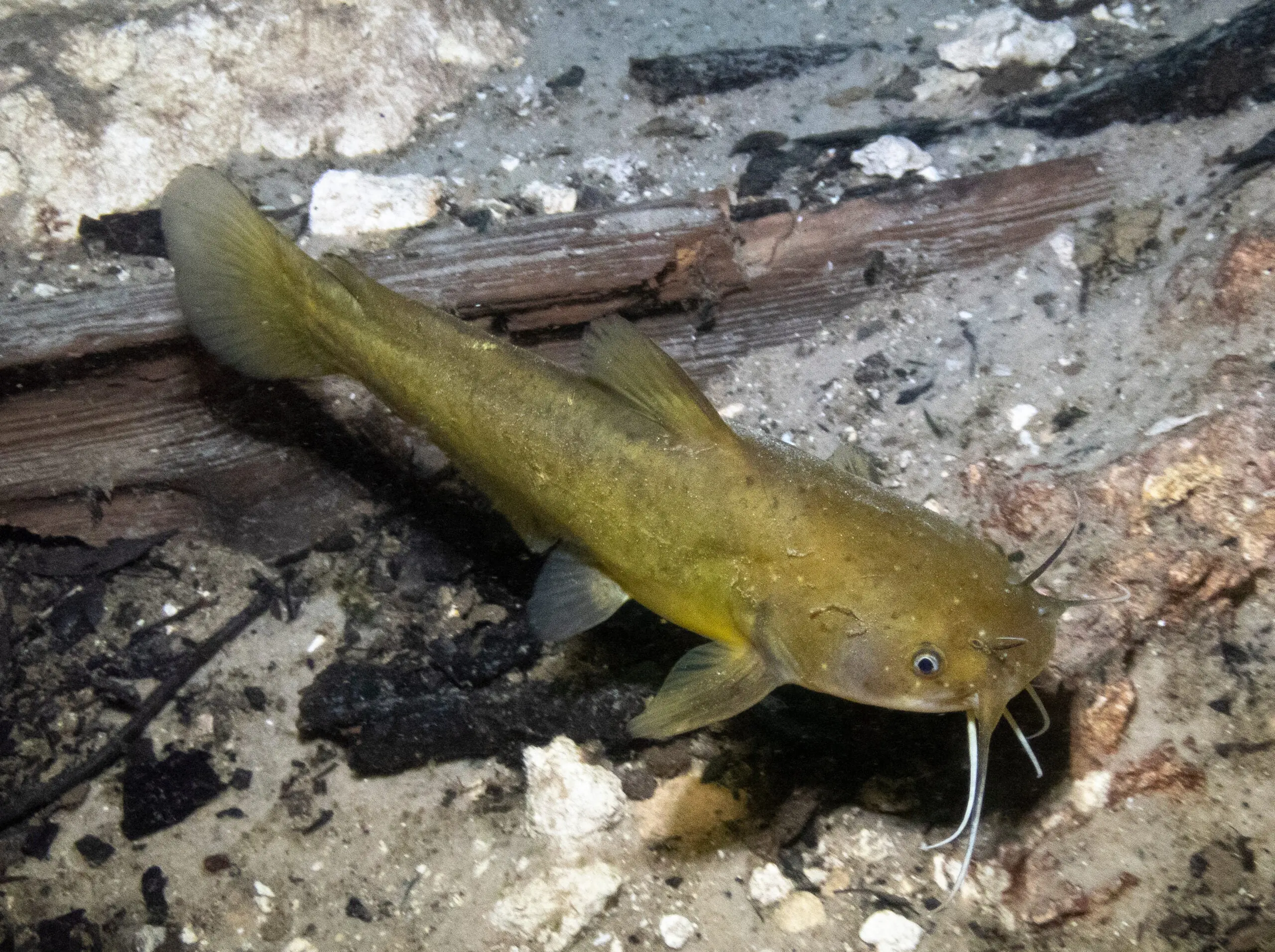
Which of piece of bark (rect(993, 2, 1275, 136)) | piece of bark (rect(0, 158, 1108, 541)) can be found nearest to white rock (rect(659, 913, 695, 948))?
piece of bark (rect(0, 158, 1108, 541))

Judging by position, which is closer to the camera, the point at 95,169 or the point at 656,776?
the point at 656,776

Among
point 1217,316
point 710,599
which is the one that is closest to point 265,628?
point 710,599

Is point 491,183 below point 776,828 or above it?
above

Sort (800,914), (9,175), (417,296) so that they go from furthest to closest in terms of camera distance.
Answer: (9,175)
(417,296)
(800,914)

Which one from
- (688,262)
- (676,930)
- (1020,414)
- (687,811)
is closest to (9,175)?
(688,262)

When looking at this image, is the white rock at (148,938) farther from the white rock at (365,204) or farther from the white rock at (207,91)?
the white rock at (207,91)

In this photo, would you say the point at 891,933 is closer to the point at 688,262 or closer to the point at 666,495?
the point at 666,495

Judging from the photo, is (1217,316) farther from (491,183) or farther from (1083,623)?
(491,183)
